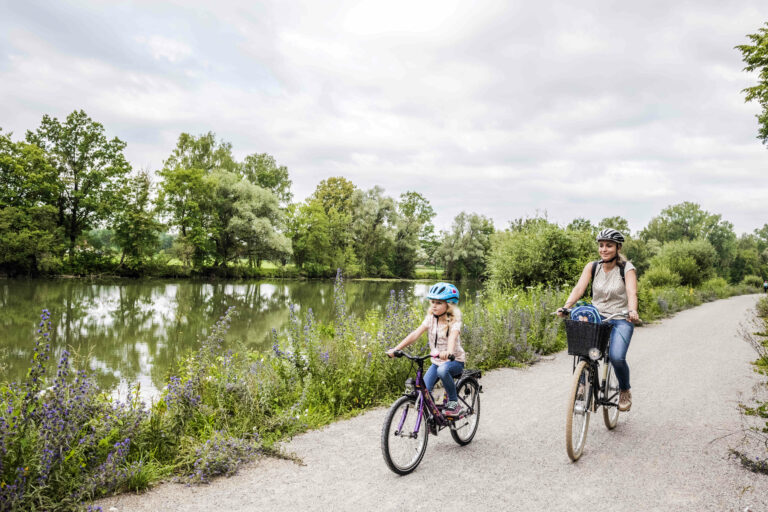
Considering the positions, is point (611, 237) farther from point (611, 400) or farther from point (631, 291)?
point (611, 400)

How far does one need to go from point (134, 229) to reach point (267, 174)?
24.9m

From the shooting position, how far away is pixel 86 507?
3018 mm

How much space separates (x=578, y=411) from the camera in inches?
162

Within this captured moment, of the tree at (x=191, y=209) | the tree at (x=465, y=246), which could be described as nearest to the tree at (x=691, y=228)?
the tree at (x=465, y=246)

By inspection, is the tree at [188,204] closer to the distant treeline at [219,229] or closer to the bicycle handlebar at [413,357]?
the distant treeline at [219,229]

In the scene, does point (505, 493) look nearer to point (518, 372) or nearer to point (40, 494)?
point (40, 494)

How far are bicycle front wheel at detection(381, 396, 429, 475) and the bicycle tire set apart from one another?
0.52 m

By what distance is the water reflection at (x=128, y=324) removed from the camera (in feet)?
32.3

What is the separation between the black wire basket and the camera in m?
4.14

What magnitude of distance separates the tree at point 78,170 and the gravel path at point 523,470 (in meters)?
41.5

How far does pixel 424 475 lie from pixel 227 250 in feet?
143

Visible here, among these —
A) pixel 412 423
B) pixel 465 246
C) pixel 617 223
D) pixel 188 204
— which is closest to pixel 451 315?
pixel 412 423

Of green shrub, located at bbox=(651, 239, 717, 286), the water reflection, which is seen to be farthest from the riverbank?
green shrub, located at bbox=(651, 239, 717, 286)

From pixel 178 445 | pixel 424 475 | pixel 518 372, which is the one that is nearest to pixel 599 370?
pixel 424 475
